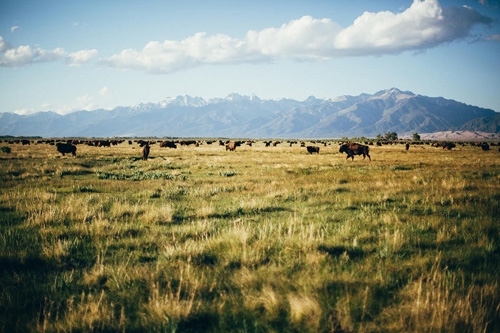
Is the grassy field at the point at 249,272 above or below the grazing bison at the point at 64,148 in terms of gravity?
below

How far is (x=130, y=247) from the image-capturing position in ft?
17.2

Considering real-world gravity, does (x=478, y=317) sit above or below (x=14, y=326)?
above

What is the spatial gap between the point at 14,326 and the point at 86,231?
10.8 feet

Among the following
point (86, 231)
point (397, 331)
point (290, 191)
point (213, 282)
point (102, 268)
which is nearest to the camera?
point (397, 331)

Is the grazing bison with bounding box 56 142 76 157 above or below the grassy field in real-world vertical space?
above

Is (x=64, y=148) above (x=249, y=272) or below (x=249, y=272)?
above

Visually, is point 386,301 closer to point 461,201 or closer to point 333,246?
point 333,246

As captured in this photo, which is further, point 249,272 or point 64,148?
point 64,148

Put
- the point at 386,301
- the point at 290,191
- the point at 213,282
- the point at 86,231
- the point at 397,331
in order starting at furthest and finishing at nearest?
the point at 290,191 → the point at 86,231 → the point at 213,282 → the point at 386,301 → the point at 397,331

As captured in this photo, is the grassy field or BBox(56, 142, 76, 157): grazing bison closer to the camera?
the grassy field

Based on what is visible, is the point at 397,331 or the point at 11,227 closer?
the point at 397,331

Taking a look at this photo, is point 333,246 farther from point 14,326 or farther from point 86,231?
point 86,231

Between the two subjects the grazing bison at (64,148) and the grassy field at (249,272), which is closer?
the grassy field at (249,272)

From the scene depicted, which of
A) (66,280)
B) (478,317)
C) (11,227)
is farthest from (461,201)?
(11,227)
